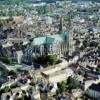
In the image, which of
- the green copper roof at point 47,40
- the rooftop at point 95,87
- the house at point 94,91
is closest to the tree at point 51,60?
the green copper roof at point 47,40

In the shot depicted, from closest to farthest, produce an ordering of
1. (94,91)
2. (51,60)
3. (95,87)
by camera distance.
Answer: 1. (94,91)
2. (95,87)
3. (51,60)

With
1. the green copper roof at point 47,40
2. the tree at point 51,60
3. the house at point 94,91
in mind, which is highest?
the green copper roof at point 47,40

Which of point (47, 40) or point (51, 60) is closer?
point (51, 60)

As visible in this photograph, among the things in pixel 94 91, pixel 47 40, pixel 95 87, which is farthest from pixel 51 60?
pixel 94 91

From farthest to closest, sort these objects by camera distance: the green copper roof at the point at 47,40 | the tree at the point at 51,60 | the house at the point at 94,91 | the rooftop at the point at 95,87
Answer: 1. the green copper roof at the point at 47,40
2. the tree at the point at 51,60
3. the rooftop at the point at 95,87
4. the house at the point at 94,91

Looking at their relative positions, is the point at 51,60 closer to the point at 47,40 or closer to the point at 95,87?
the point at 47,40

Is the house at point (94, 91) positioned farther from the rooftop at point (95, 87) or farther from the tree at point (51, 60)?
the tree at point (51, 60)

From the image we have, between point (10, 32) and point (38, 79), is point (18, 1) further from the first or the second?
point (38, 79)

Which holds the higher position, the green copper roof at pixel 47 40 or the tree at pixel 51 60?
the green copper roof at pixel 47 40

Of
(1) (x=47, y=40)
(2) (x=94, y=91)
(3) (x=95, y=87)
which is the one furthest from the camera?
(1) (x=47, y=40)

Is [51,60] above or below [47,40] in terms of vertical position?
below

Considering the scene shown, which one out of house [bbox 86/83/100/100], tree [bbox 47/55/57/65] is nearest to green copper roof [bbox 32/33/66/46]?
tree [bbox 47/55/57/65]

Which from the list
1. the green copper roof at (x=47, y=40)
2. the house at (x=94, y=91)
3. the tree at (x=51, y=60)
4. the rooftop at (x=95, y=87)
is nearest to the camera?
the house at (x=94, y=91)
